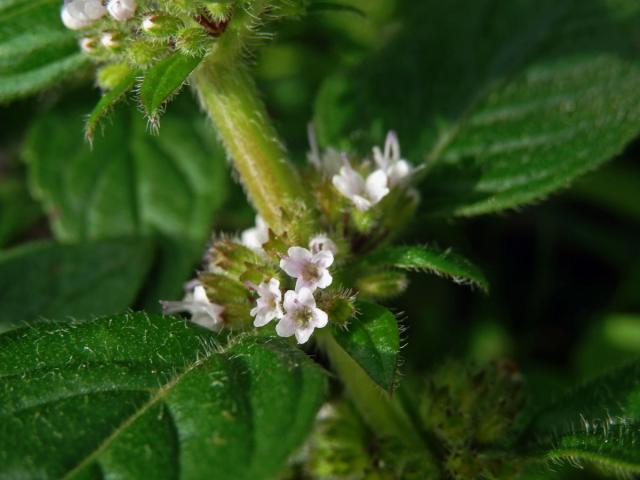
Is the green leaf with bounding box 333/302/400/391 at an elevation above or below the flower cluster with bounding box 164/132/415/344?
below

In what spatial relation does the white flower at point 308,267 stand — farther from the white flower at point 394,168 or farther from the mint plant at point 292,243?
the white flower at point 394,168

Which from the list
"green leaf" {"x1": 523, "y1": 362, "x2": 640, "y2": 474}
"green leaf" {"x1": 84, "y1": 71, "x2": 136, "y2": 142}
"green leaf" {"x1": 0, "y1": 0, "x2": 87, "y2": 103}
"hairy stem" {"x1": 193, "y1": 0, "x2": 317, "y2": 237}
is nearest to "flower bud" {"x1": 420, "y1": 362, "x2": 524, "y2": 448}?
"green leaf" {"x1": 523, "y1": 362, "x2": 640, "y2": 474}

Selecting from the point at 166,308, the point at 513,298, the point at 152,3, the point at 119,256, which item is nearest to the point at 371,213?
the point at 166,308

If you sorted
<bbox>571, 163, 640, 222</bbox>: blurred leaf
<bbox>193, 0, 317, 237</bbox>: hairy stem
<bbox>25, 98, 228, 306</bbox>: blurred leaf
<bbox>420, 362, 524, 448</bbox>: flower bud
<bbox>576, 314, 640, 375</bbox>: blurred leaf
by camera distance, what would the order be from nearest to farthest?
<bbox>193, 0, 317, 237</bbox>: hairy stem
<bbox>420, 362, 524, 448</bbox>: flower bud
<bbox>25, 98, 228, 306</bbox>: blurred leaf
<bbox>576, 314, 640, 375</bbox>: blurred leaf
<bbox>571, 163, 640, 222</bbox>: blurred leaf

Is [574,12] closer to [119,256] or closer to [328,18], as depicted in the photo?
[328,18]

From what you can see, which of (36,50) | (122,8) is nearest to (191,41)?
(122,8)

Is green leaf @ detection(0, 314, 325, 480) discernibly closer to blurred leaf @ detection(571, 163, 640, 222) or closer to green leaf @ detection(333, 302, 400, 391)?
green leaf @ detection(333, 302, 400, 391)

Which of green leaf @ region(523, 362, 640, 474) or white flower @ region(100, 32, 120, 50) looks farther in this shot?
white flower @ region(100, 32, 120, 50)

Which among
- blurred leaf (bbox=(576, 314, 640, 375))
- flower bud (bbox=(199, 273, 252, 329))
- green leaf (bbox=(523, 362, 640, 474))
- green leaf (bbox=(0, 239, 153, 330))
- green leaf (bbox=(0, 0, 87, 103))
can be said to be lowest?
blurred leaf (bbox=(576, 314, 640, 375))
